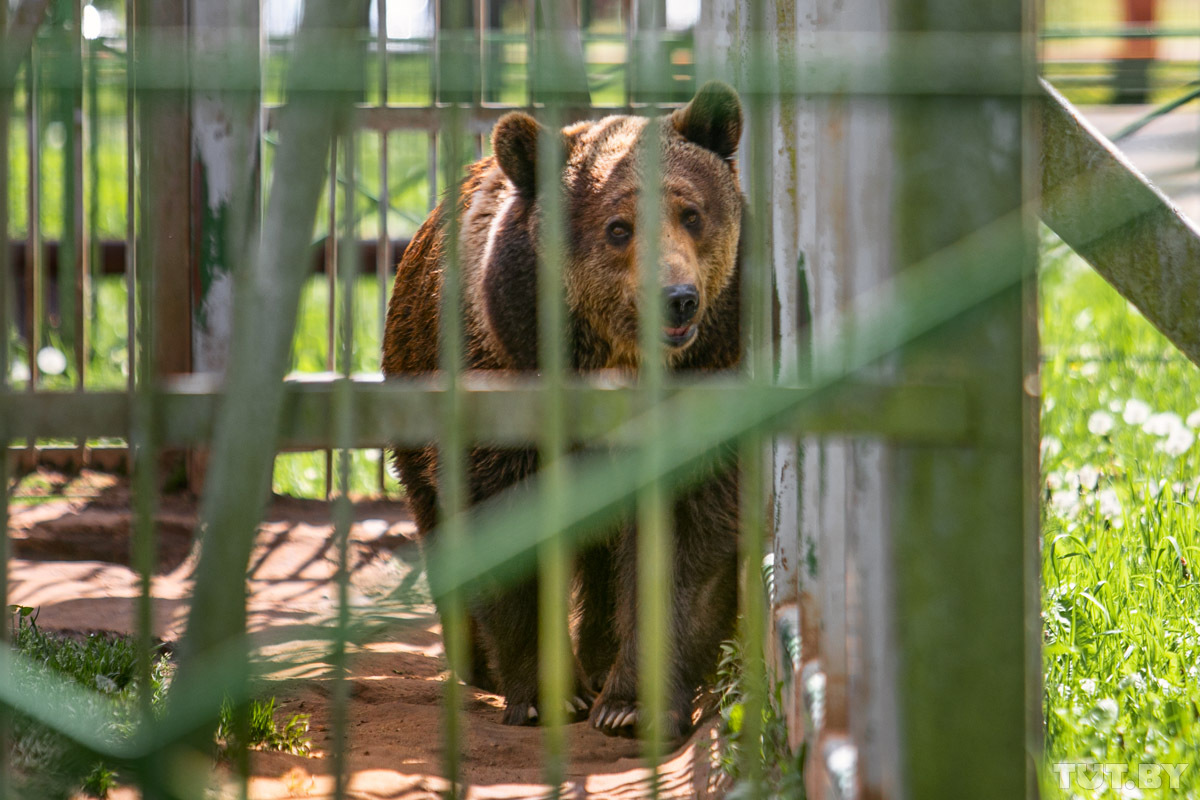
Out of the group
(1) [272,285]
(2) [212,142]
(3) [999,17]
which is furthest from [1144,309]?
(2) [212,142]

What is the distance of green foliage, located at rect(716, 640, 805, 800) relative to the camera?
2309 mm

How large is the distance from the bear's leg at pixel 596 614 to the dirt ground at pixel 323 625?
0.35 m

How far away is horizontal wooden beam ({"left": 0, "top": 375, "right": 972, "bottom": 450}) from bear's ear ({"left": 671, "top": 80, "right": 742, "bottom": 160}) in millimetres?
2212

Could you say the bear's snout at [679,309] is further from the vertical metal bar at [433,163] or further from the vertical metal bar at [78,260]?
the vertical metal bar at [78,260]

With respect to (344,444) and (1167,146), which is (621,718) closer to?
(344,444)

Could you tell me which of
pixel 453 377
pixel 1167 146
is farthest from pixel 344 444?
pixel 1167 146

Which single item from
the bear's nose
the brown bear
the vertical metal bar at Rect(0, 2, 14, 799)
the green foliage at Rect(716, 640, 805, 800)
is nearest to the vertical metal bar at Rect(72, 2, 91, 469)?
the brown bear

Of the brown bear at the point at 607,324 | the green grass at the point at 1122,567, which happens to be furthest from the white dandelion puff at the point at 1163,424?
the brown bear at the point at 607,324

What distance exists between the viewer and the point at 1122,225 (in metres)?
2.53

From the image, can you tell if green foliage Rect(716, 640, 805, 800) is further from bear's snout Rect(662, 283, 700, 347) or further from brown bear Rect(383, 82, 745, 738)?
bear's snout Rect(662, 283, 700, 347)

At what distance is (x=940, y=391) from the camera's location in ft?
5.36

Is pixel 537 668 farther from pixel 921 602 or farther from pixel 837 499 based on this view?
Result: pixel 921 602

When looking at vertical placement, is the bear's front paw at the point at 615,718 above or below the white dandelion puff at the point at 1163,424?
below

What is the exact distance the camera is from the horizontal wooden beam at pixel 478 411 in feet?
5.36
